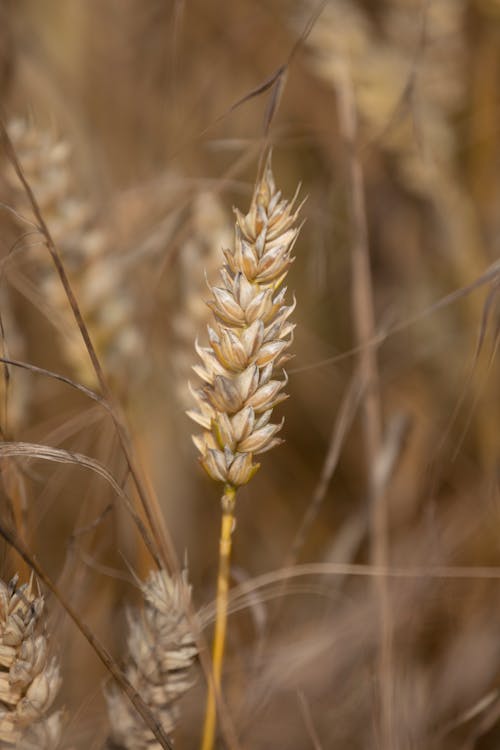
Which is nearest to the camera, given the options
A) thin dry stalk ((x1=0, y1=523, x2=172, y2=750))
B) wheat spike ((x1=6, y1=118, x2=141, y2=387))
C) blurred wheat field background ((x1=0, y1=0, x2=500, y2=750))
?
thin dry stalk ((x1=0, y1=523, x2=172, y2=750))

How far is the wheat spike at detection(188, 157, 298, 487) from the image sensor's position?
1.21 feet

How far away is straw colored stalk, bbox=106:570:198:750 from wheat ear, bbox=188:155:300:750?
0.14ft

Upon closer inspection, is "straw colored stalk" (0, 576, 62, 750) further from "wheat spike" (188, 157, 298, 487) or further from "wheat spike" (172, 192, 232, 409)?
"wheat spike" (172, 192, 232, 409)

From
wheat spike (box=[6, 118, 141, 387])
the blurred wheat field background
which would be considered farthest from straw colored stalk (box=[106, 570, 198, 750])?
wheat spike (box=[6, 118, 141, 387])

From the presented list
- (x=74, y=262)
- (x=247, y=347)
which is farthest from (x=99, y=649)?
(x=74, y=262)

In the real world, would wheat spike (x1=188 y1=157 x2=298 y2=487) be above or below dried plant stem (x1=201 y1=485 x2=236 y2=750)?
above

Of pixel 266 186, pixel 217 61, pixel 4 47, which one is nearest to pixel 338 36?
pixel 217 61

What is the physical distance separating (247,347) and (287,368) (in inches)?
27.8

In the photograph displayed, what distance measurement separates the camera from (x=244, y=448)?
1.23 feet

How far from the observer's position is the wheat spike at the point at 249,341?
0.37 m

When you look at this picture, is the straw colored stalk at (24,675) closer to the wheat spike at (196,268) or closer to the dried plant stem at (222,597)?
the dried plant stem at (222,597)

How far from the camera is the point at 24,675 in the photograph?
1.26 ft

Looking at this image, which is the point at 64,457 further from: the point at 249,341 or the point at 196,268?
the point at 196,268

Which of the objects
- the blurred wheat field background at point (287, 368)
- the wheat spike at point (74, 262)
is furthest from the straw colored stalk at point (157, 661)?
the wheat spike at point (74, 262)
